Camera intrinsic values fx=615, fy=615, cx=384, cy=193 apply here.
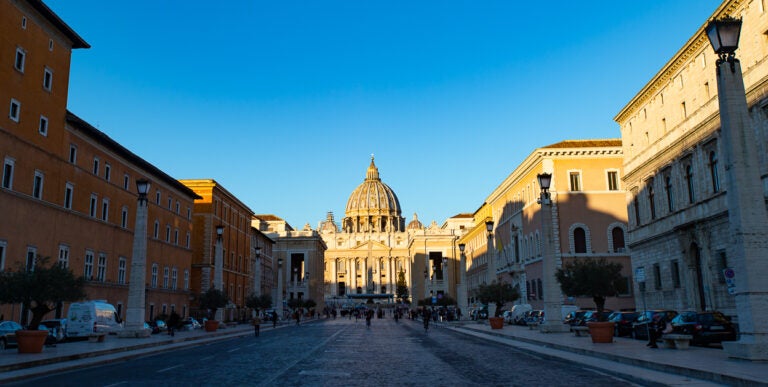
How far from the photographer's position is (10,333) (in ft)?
86.4

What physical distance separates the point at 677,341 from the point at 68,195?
114ft

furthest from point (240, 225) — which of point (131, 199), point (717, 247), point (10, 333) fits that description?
point (717, 247)

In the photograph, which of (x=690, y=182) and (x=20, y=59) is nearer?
(x=20, y=59)

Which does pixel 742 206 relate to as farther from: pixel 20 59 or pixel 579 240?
pixel 579 240

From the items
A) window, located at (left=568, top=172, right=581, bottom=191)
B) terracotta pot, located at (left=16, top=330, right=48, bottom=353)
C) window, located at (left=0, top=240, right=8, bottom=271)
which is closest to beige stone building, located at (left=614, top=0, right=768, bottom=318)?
window, located at (left=568, top=172, right=581, bottom=191)

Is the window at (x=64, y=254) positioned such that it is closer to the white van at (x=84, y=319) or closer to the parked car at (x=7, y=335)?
the white van at (x=84, y=319)

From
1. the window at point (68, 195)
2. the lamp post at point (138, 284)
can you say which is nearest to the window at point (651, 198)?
the lamp post at point (138, 284)

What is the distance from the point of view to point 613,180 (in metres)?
55.2

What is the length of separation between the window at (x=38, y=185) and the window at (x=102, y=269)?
28.9ft

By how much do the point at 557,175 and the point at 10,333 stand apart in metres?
43.5

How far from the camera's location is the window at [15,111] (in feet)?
105

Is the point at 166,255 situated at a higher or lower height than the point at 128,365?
A: higher

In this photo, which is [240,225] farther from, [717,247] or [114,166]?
[717,247]

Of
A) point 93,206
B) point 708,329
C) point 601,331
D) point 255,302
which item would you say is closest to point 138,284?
point 93,206
